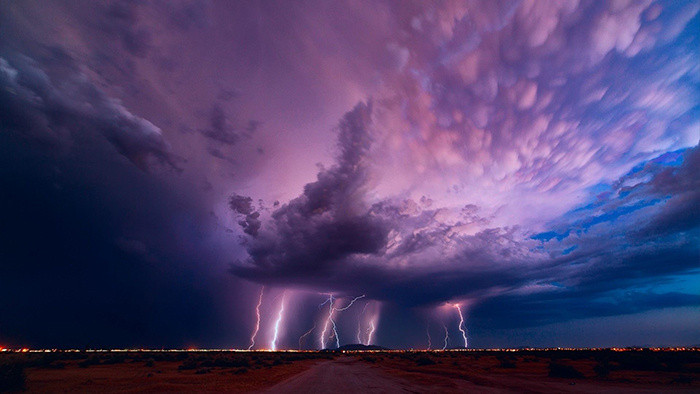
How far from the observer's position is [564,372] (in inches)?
829

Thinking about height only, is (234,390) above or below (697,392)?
below

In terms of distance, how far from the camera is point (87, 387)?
52.9 feet

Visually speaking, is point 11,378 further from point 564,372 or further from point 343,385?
point 564,372

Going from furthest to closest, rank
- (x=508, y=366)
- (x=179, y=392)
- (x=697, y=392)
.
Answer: (x=508, y=366)
(x=179, y=392)
(x=697, y=392)

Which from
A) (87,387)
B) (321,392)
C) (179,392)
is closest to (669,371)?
(321,392)

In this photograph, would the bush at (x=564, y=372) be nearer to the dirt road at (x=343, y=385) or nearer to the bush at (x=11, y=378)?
the dirt road at (x=343, y=385)

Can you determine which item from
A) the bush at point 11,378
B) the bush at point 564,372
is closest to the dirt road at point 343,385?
the bush at point 564,372

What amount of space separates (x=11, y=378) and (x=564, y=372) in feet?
108

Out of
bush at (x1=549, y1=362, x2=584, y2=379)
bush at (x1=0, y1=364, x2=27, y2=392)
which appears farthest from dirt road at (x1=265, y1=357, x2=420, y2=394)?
bush at (x1=0, y1=364, x2=27, y2=392)

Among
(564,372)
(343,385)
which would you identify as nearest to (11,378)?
(343,385)

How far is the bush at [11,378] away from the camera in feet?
47.5

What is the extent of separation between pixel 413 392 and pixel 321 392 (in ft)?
14.7

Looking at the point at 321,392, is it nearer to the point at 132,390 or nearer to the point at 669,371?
the point at 132,390

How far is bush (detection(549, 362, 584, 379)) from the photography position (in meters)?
20.4
